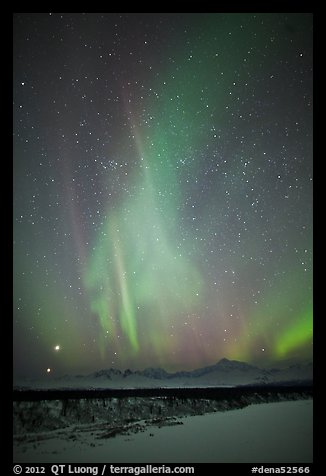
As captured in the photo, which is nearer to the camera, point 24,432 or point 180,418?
point 24,432

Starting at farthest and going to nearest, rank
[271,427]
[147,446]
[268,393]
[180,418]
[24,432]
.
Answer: [268,393] < [180,418] < [271,427] < [147,446] < [24,432]
